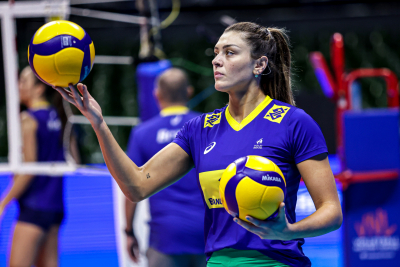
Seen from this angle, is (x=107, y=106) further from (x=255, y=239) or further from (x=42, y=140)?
(x=255, y=239)

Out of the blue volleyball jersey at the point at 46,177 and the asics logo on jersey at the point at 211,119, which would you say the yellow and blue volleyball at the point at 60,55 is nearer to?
the asics logo on jersey at the point at 211,119

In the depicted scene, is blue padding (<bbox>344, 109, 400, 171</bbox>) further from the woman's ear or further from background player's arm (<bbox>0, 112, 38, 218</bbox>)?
background player's arm (<bbox>0, 112, 38, 218</bbox>)

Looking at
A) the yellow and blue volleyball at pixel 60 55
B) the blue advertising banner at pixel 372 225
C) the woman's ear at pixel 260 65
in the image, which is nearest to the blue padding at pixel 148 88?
the blue advertising banner at pixel 372 225

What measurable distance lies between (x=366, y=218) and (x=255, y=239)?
2.27 m

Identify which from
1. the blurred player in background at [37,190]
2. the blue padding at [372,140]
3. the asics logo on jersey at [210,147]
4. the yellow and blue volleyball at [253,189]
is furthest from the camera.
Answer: the blurred player in background at [37,190]

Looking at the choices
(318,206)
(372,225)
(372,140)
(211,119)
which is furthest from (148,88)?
(318,206)

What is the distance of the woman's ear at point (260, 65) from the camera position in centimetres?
185

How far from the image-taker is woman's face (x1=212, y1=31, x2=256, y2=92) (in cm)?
179

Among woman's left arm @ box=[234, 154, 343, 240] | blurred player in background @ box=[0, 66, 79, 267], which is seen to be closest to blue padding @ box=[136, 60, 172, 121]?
blurred player in background @ box=[0, 66, 79, 267]

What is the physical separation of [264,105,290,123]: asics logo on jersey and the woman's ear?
0.16 meters

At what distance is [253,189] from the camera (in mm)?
1432

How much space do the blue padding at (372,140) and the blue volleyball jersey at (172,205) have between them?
128cm

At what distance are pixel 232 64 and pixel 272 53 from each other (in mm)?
239

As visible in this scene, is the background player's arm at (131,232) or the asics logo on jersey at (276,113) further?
the background player's arm at (131,232)
